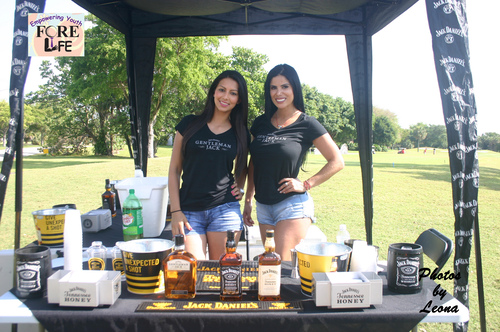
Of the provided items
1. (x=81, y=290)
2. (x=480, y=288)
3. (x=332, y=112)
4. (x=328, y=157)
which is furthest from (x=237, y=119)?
(x=332, y=112)

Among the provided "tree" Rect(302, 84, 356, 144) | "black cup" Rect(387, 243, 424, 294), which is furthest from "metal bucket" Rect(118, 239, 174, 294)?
"tree" Rect(302, 84, 356, 144)

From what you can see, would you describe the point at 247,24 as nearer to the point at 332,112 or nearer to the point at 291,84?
the point at 291,84

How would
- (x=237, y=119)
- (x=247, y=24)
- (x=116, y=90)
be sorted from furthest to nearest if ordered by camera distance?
(x=116, y=90) < (x=247, y=24) < (x=237, y=119)

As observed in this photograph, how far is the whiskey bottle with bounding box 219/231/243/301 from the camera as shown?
4.28 ft

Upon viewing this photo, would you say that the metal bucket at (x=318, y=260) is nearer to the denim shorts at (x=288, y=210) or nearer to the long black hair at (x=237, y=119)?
the denim shorts at (x=288, y=210)

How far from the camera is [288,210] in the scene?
7.43 ft

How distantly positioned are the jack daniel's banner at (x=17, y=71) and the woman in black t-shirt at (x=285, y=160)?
1398 millimetres

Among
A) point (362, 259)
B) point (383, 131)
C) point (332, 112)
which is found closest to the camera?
point (362, 259)

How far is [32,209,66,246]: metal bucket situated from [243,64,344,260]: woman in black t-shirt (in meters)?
1.23

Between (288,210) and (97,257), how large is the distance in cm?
114

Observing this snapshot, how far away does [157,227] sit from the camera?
262 centimetres

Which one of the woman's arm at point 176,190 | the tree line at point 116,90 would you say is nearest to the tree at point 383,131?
the tree line at point 116,90

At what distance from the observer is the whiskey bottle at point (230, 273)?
51.4 inches

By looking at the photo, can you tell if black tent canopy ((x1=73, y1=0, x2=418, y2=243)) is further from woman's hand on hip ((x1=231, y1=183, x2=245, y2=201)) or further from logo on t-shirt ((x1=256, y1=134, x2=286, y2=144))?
woman's hand on hip ((x1=231, y1=183, x2=245, y2=201))
